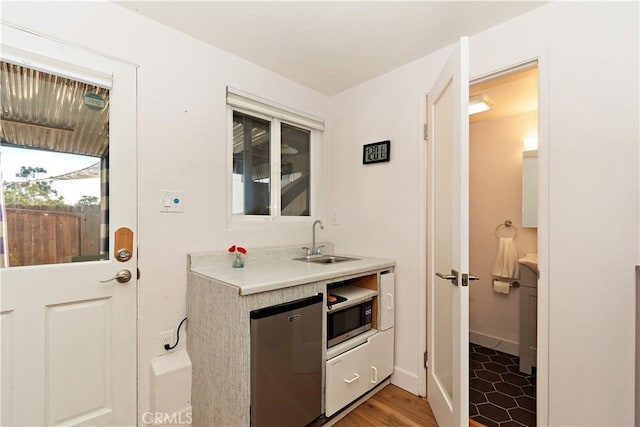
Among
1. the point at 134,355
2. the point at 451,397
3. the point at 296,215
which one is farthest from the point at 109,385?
the point at 451,397

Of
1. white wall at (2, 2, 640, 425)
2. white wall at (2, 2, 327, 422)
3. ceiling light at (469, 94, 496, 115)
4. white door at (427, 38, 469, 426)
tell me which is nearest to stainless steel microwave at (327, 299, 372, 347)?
white wall at (2, 2, 640, 425)

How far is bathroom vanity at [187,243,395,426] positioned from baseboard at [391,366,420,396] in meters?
0.08

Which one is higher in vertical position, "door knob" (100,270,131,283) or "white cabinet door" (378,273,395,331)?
"door knob" (100,270,131,283)

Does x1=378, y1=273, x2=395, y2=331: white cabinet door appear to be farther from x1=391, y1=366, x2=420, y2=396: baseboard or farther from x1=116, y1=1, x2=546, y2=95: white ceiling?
x1=116, y1=1, x2=546, y2=95: white ceiling

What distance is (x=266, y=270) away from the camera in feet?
5.76

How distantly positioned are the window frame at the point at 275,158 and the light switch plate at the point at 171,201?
32 centimetres

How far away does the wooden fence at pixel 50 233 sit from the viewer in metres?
1.35

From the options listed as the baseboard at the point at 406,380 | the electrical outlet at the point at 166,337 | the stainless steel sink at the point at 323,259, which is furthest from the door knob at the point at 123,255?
the baseboard at the point at 406,380

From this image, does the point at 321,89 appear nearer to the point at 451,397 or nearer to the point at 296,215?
the point at 296,215

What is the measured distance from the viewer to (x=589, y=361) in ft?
4.62

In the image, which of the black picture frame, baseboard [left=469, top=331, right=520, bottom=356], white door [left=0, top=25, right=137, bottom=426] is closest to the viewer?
white door [left=0, top=25, right=137, bottom=426]

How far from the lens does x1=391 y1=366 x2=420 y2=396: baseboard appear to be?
2.04 metres

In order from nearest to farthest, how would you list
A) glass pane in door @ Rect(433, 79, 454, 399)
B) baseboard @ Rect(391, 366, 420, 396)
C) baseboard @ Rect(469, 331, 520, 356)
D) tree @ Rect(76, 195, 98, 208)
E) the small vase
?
tree @ Rect(76, 195, 98, 208), glass pane in door @ Rect(433, 79, 454, 399), the small vase, baseboard @ Rect(391, 366, 420, 396), baseboard @ Rect(469, 331, 520, 356)

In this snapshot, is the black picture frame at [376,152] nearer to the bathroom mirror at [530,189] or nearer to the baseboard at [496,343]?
the bathroom mirror at [530,189]
